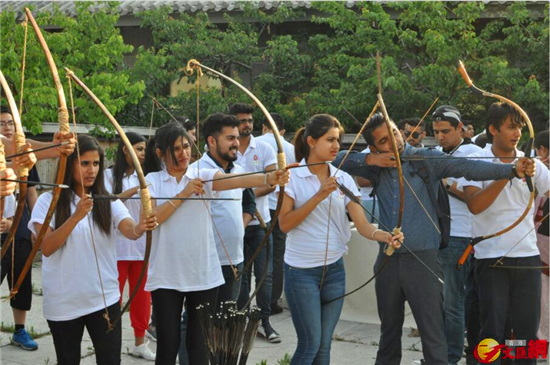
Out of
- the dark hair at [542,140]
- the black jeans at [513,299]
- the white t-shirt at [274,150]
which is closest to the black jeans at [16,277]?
the white t-shirt at [274,150]

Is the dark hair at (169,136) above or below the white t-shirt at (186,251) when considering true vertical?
above

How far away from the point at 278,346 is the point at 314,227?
4.87ft

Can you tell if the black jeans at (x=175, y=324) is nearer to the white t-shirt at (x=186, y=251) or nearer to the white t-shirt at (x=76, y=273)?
the white t-shirt at (x=186, y=251)

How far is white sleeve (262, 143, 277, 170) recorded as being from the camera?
542 cm

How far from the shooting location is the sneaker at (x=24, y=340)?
4.75m

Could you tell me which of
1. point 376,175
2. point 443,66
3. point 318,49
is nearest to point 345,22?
point 318,49

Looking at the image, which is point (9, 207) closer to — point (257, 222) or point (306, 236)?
point (257, 222)

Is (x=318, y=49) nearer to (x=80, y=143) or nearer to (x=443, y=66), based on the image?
(x=443, y=66)

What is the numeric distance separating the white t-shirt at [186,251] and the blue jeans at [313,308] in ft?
1.22

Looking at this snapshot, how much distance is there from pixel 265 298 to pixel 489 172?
1836 millimetres

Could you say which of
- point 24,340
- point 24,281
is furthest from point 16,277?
point 24,340

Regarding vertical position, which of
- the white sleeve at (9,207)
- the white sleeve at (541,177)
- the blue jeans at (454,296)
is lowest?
the blue jeans at (454,296)

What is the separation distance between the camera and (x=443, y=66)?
8227 mm

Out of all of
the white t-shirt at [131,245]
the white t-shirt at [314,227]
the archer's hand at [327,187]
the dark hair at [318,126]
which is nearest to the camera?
the archer's hand at [327,187]
